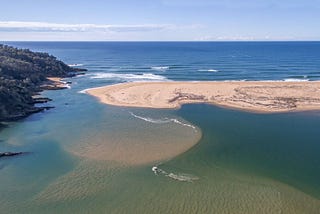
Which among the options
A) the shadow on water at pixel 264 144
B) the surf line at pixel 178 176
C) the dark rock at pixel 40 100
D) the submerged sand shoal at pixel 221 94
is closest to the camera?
the surf line at pixel 178 176

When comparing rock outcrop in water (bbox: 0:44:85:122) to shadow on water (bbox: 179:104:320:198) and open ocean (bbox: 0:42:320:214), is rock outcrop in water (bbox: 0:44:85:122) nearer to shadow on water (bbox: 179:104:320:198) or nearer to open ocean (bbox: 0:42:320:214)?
open ocean (bbox: 0:42:320:214)

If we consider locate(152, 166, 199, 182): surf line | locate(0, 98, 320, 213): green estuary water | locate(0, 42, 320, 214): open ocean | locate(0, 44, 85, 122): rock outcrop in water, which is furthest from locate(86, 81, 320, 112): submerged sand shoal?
locate(152, 166, 199, 182): surf line

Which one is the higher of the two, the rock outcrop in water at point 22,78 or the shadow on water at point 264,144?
the rock outcrop in water at point 22,78

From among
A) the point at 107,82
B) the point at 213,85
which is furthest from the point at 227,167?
the point at 107,82

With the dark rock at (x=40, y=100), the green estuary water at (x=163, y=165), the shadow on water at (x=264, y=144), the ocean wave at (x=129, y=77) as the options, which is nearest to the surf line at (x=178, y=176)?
the green estuary water at (x=163, y=165)

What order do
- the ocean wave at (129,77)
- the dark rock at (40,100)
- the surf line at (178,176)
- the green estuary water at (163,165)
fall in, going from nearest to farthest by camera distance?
the green estuary water at (163,165), the surf line at (178,176), the dark rock at (40,100), the ocean wave at (129,77)

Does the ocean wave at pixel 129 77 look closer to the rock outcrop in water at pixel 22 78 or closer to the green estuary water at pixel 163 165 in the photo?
the rock outcrop in water at pixel 22 78

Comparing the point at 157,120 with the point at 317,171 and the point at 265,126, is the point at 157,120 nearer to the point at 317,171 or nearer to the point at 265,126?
the point at 265,126
